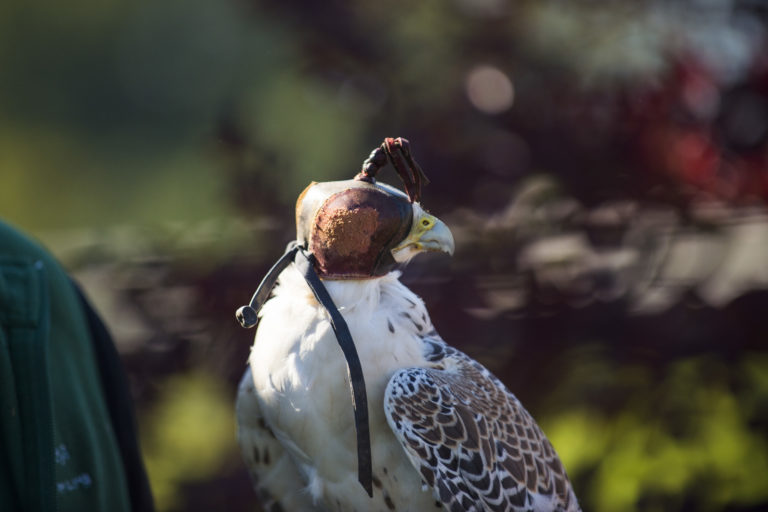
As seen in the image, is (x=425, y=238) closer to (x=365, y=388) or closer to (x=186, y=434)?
(x=365, y=388)

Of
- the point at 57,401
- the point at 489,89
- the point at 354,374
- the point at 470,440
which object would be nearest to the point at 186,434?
the point at 57,401

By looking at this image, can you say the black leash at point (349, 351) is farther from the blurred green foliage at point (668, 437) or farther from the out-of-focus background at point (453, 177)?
the blurred green foliage at point (668, 437)

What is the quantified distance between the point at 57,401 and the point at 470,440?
29.5 inches

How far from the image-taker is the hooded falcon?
3.57 feet

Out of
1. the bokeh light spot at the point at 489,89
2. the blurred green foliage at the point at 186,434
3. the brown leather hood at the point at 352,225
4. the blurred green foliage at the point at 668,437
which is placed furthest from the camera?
the blurred green foliage at the point at 668,437

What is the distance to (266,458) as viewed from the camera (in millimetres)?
1350

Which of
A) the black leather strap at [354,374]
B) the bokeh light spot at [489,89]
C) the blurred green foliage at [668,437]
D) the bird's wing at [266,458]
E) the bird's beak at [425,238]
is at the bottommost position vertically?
the blurred green foliage at [668,437]

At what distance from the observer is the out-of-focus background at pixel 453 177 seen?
2.63 metres

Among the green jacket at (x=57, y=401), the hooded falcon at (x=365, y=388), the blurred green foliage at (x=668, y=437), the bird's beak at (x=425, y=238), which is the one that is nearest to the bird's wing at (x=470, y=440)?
the hooded falcon at (x=365, y=388)

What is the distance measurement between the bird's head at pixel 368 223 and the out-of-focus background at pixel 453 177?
1.46 m

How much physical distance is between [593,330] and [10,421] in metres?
2.16

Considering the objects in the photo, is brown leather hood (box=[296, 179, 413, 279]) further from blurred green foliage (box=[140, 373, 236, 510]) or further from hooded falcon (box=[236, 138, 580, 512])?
blurred green foliage (box=[140, 373, 236, 510])

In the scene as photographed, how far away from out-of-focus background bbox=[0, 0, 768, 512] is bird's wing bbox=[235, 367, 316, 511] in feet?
4.36

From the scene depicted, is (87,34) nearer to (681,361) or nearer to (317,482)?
(317,482)
